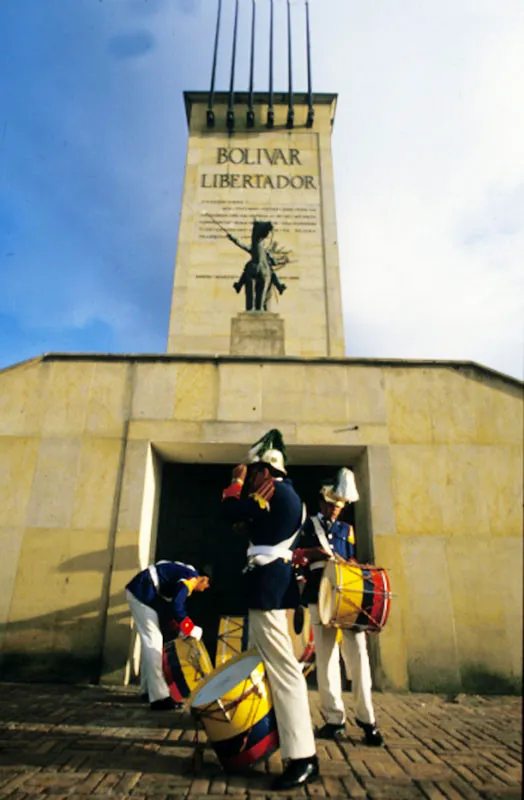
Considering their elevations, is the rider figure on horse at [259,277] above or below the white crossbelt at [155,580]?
above

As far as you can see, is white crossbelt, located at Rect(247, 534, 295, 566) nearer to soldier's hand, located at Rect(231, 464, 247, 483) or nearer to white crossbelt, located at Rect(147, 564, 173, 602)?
soldier's hand, located at Rect(231, 464, 247, 483)

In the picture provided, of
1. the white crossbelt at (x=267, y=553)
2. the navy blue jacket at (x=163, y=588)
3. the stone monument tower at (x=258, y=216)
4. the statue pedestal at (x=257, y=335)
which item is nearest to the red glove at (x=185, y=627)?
the navy blue jacket at (x=163, y=588)

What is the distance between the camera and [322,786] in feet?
10.3

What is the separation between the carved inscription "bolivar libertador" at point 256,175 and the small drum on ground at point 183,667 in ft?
50.8

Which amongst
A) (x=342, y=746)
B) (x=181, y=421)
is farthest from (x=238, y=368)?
(x=342, y=746)

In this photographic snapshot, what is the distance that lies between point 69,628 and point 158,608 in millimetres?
1768

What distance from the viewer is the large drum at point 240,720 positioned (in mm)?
3285

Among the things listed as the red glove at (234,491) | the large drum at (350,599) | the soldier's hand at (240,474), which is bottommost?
the large drum at (350,599)

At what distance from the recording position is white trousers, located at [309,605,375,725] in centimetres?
415

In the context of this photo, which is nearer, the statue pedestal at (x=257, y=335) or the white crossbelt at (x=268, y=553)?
the white crossbelt at (x=268, y=553)

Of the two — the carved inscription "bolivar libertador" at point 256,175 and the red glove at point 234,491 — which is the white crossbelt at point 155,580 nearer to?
the red glove at point 234,491

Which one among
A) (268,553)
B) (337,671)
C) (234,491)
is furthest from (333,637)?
(234,491)

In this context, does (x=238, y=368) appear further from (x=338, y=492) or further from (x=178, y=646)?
(x=178, y=646)

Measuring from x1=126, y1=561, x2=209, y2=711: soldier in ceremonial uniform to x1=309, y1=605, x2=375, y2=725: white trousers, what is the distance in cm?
140
